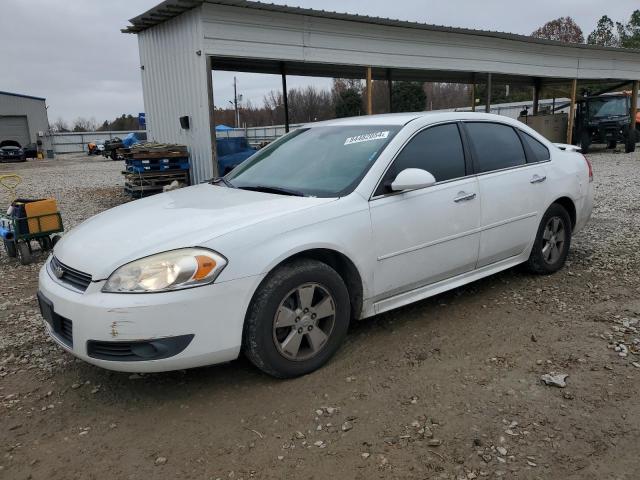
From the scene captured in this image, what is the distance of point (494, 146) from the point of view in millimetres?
4309

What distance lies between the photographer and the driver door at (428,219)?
11.2ft

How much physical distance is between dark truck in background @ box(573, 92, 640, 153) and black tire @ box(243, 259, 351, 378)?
20.0 metres

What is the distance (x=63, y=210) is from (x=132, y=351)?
905cm

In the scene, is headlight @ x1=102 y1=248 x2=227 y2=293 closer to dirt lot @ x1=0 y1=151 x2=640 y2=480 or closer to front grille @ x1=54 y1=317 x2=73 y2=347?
front grille @ x1=54 y1=317 x2=73 y2=347

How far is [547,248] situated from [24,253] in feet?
19.0

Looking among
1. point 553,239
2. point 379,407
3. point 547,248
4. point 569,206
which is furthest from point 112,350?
point 569,206

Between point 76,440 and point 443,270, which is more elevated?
point 443,270

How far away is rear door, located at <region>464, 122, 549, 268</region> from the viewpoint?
4.07 metres

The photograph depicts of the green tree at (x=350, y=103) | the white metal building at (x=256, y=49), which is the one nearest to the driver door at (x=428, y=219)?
the white metal building at (x=256, y=49)

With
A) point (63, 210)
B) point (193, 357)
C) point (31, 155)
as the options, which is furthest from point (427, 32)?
point (31, 155)

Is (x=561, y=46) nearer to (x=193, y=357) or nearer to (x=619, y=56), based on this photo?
(x=619, y=56)

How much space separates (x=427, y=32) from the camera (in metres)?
13.3

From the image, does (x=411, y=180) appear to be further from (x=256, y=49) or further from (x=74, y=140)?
(x=74, y=140)

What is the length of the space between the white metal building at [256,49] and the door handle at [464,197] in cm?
679
